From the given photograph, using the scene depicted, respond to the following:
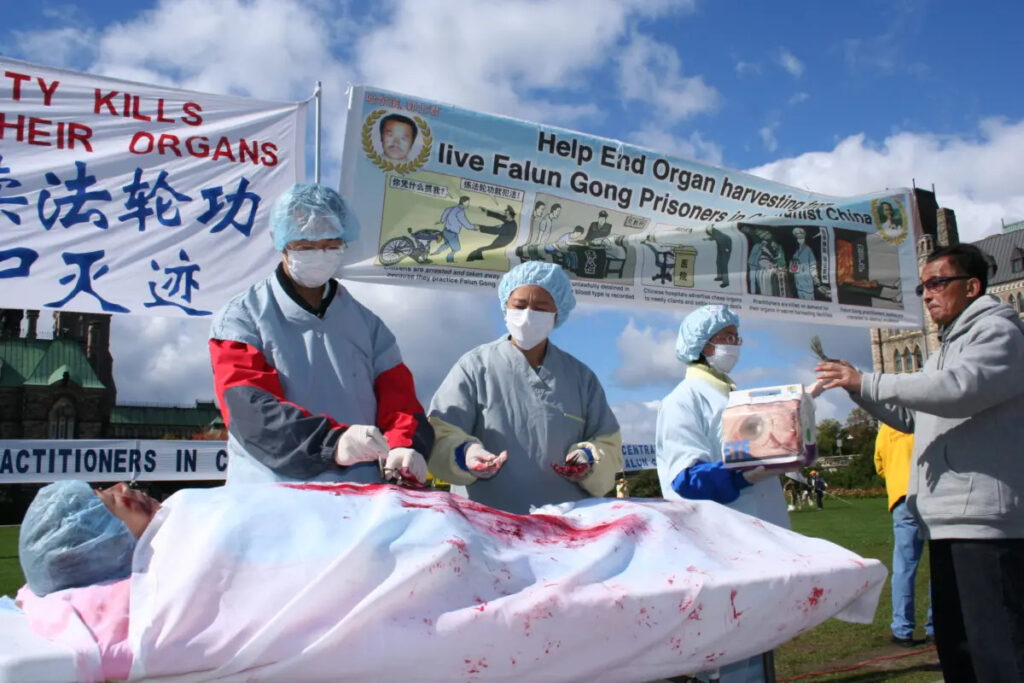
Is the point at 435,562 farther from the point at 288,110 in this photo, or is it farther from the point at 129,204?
the point at 288,110

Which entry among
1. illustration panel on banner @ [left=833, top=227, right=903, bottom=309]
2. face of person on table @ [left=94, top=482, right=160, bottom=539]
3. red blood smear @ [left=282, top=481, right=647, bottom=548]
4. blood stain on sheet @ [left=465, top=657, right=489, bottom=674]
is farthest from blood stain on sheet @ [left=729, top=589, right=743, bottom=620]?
illustration panel on banner @ [left=833, top=227, right=903, bottom=309]

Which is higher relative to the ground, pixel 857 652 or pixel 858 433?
pixel 858 433

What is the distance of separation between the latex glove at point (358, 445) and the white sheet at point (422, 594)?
8.9 inches

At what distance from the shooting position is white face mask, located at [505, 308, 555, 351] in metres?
3.17

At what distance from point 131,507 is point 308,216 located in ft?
3.81

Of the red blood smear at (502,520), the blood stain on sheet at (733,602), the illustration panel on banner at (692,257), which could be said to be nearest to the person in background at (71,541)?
the red blood smear at (502,520)

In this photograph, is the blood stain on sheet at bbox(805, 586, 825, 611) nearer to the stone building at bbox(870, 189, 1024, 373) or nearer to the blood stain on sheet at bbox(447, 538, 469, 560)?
the blood stain on sheet at bbox(447, 538, 469, 560)

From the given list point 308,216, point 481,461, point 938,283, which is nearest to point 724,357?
point 938,283

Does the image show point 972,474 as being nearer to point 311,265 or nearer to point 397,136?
point 311,265

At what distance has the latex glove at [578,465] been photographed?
2.97 metres

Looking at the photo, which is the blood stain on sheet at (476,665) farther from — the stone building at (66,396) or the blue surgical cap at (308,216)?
the stone building at (66,396)

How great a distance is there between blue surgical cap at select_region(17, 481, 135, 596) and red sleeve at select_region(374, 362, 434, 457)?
0.90 metres

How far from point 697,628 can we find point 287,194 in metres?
1.93

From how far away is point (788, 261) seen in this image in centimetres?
553
